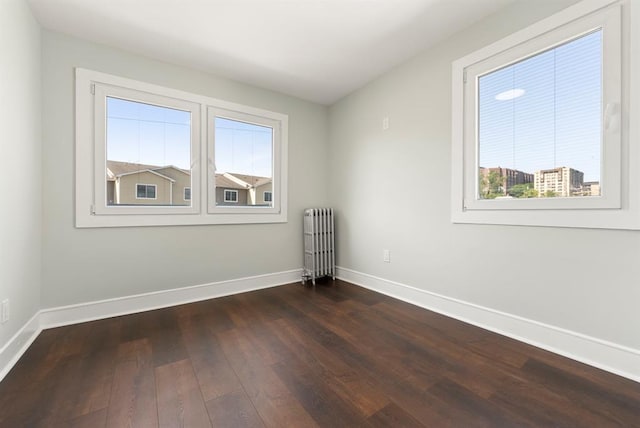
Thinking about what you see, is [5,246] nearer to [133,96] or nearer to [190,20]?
[133,96]

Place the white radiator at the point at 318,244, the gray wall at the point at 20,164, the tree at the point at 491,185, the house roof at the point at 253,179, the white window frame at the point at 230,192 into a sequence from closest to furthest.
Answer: the gray wall at the point at 20,164 → the tree at the point at 491,185 → the white window frame at the point at 230,192 → the house roof at the point at 253,179 → the white radiator at the point at 318,244

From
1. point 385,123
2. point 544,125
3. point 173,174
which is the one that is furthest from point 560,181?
point 173,174

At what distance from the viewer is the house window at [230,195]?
114 inches

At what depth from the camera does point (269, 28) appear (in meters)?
2.10

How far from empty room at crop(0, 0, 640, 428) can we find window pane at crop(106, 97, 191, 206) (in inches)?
0.8

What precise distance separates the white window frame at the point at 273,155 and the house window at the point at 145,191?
514 millimetres

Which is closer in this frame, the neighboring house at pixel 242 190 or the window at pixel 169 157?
the window at pixel 169 157

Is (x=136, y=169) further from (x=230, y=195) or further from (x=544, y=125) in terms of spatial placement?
(x=544, y=125)

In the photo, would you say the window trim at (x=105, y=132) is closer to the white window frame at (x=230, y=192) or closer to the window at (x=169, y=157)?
the window at (x=169, y=157)

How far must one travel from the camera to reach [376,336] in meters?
1.91

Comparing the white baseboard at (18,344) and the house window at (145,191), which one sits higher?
the house window at (145,191)

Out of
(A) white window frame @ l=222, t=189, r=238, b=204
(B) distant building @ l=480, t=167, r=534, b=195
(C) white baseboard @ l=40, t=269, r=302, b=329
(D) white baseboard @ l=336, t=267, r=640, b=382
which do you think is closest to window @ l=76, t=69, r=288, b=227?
(A) white window frame @ l=222, t=189, r=238, b=204

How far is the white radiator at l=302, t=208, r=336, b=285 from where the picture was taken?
3238mm

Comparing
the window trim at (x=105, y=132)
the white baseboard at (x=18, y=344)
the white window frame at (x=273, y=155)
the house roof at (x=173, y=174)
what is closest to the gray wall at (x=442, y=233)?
the white window frame at (x=273, y=155)
